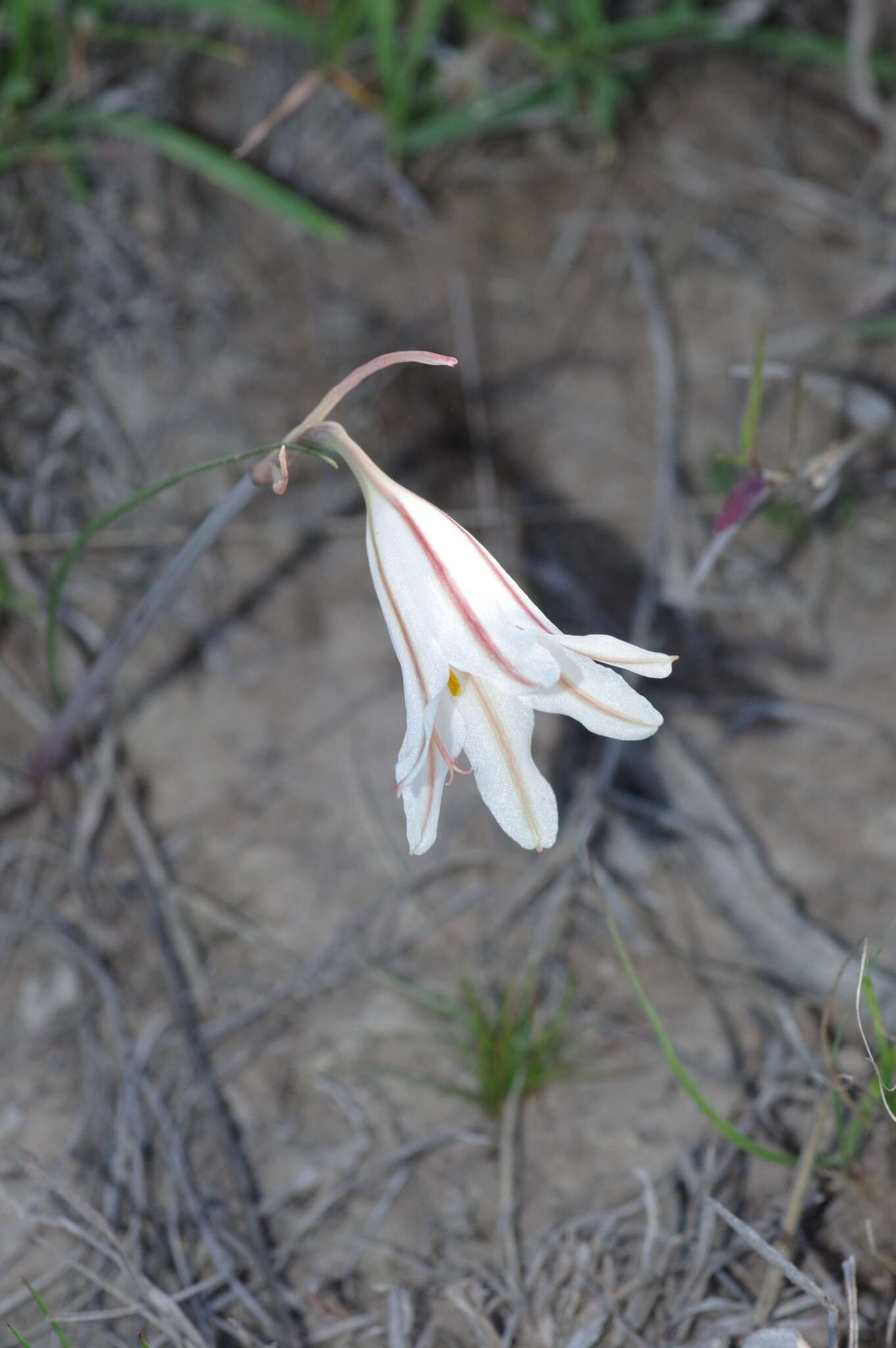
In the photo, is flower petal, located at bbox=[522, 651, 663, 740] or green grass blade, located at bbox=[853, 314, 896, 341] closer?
flower petal, located at bbox=[522, 651, 663, 740]

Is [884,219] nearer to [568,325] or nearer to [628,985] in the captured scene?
[568,325]

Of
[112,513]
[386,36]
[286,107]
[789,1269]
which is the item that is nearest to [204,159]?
[286,107]

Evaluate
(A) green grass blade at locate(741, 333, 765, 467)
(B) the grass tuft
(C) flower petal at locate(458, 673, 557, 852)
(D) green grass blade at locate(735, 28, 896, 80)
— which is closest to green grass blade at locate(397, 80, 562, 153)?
(D) green grass blade at locate(735, 28, 896, 80)

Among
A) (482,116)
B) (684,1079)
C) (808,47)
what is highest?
(482,116)

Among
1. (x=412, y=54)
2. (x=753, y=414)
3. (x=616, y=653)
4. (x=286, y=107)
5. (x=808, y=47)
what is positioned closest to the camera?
(x=616, y=653)

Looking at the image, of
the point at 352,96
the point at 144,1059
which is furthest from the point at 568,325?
the point at 144,1059

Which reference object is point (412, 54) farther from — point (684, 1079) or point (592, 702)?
point (684, 1079)

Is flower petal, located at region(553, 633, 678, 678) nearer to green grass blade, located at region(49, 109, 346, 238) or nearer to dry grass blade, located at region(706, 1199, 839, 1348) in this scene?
dry grass blade, located at region(706, 1199, 839, 1348)
